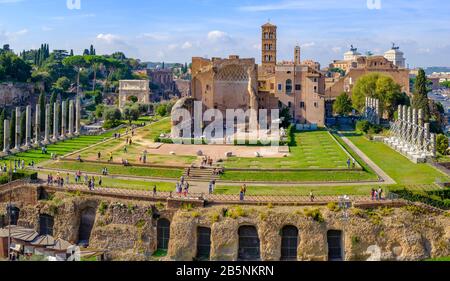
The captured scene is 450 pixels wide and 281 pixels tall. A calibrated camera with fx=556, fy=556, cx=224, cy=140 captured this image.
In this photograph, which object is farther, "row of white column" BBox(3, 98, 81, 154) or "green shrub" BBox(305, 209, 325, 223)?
"row of white column" BBox(3, 98, 81, 154)

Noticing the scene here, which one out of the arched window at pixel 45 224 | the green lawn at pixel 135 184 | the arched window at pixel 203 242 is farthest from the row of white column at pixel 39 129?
the arched window at pixel 203 242

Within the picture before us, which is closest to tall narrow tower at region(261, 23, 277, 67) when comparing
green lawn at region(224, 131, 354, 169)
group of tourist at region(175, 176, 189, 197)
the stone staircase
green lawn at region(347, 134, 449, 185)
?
green lawn at region(224, 131, 354, 169)

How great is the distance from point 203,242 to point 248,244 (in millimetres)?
2225

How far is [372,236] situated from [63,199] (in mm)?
15931

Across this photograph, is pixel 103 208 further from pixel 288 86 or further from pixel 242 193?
pixel 288 86

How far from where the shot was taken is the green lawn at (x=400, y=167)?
3111 cm

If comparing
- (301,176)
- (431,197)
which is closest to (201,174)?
(301,176)

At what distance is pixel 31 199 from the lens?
30.5 meters

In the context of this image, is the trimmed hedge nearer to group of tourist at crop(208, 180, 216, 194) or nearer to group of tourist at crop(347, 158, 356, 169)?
group of tourist at crop(347, 158, 356, 169)

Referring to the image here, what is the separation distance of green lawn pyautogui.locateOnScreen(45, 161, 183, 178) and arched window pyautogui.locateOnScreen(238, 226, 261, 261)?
23.4 feet

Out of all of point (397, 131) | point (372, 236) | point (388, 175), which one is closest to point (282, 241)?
point (372, 236)

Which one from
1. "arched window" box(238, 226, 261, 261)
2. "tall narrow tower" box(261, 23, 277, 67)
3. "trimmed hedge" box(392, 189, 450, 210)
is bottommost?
"arched window" box(238, 226, 261, 261)

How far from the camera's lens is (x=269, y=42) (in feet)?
221

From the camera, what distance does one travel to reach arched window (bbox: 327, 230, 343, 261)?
26891mm
